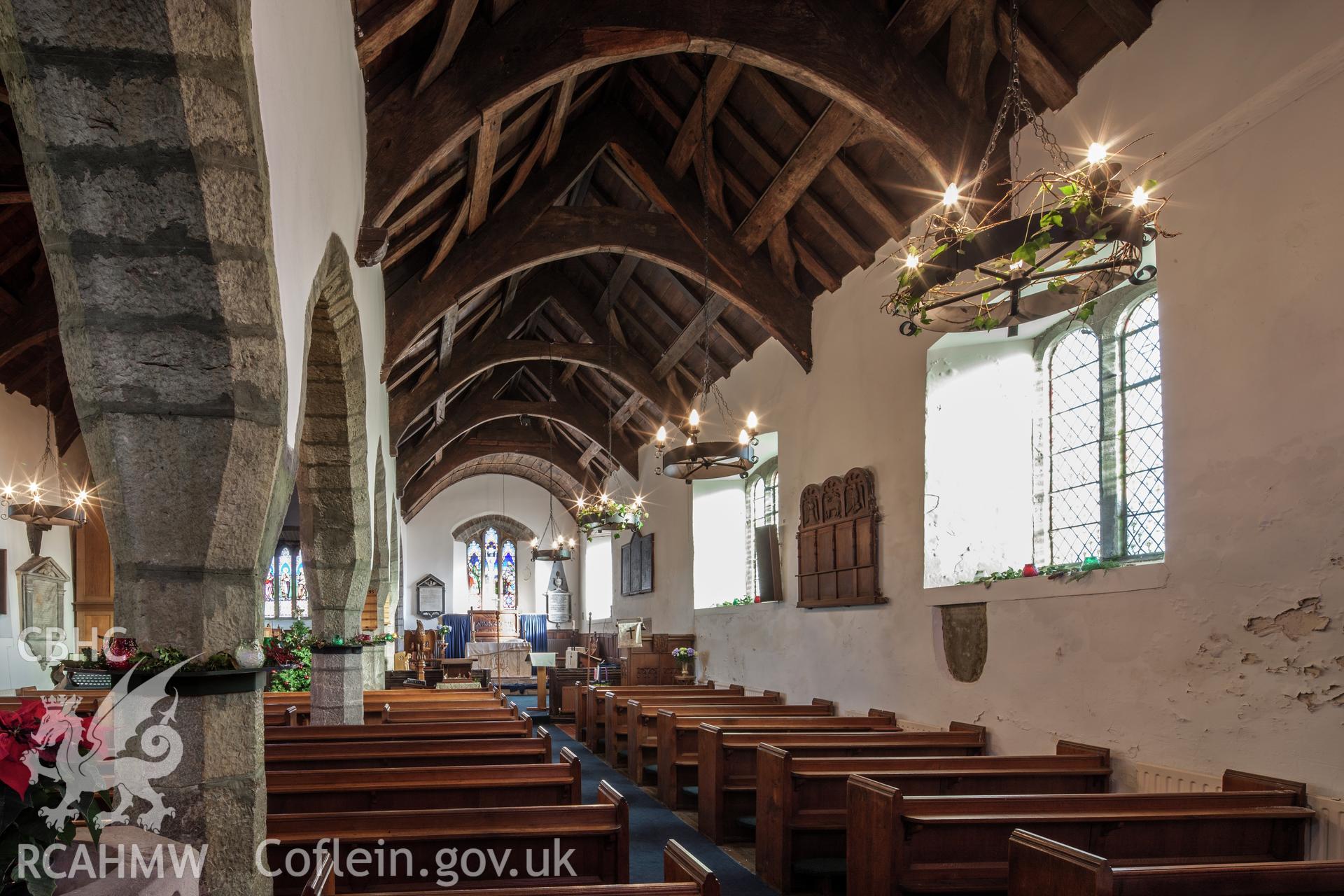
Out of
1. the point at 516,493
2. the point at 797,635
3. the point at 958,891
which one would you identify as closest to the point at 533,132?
the point at 797,635

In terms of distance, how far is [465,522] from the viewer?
835 inches

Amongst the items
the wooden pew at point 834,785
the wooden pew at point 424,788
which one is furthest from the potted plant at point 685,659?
the wooden pew at point 424,788

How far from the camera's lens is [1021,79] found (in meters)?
5.66

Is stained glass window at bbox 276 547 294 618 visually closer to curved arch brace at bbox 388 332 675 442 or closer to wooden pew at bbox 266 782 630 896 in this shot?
curved arch brace at bbox 388 332 675 442

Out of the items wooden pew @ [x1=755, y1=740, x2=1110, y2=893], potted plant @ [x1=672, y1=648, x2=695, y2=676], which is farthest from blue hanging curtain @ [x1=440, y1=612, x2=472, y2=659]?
wooden pew @ [x1=755, y1=740, x2=1110, y2=893]

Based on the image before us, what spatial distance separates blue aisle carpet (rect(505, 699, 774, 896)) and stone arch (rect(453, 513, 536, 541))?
13788mm

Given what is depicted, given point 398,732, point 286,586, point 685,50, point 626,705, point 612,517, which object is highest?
point 685,50

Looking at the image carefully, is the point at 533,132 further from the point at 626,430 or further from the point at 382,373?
the point at 626,430

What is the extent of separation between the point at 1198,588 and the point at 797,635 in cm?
474

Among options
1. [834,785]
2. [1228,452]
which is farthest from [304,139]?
[1228,452]

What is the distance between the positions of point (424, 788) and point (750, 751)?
93.3 inches

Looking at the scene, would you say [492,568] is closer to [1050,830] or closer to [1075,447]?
[1075,447]

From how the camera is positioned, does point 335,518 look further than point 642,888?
Yes

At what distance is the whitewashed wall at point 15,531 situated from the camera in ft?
32.8
